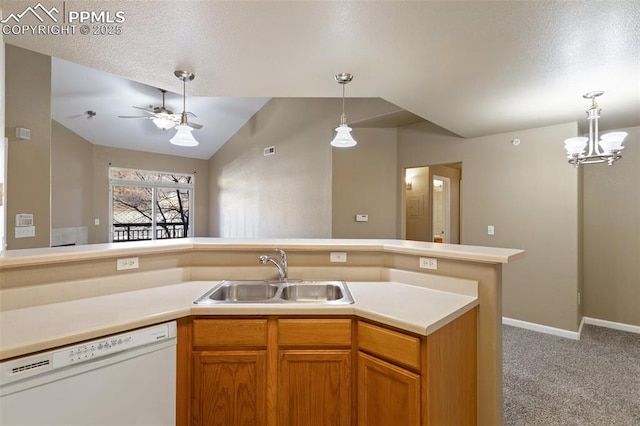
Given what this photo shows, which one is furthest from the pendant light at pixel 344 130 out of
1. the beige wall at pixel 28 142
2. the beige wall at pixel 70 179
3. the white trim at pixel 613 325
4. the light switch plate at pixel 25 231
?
the beige wall at pixel 70 179

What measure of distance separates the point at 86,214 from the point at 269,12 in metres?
6.64

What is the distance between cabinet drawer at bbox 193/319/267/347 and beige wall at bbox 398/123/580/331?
10.9 feet

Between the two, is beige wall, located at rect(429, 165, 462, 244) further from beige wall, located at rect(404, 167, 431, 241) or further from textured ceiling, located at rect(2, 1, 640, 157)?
textured ceiling, located at rect(2, 1, 640, 157)

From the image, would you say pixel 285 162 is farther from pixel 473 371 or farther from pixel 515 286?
pixel 473 371

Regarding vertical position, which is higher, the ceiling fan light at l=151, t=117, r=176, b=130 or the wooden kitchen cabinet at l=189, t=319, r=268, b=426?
the ceiling fan light at l=151, t=117, r=176, b=130

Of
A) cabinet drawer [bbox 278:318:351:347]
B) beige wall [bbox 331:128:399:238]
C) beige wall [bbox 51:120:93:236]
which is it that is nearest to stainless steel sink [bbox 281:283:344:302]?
cabinet drawer [bbox 278:318:351:347]

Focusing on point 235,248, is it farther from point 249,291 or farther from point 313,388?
point 313,388

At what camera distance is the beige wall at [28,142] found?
9.26 feet

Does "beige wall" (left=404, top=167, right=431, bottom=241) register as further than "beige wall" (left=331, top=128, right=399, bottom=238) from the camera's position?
Yes

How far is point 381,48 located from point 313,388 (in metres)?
2.01

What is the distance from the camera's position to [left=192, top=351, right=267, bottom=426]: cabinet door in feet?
4.98

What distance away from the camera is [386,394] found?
142 cm

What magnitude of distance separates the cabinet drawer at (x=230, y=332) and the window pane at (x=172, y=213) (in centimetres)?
686

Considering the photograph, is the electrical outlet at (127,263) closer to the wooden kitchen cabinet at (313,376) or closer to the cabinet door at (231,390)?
the cabinet door at (231,390)
